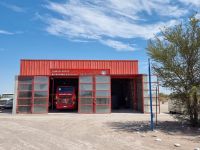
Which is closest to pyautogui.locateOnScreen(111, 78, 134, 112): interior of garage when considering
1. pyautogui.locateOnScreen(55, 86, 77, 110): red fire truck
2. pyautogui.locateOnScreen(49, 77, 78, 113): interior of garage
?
pyautogui.locateOnScreen(49, 77, 78, 113): interior of garage

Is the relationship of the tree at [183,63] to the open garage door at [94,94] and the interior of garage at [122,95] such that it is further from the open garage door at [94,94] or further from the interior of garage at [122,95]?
the interior of garage at [122,95]

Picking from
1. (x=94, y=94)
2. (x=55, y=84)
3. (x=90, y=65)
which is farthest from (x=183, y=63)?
(x=55, y=84)

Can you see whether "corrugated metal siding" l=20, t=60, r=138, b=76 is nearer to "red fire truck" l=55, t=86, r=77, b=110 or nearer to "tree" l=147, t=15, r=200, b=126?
"red fire truck" l=55, t=86, r=77, b=110

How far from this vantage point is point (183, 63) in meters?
17.3

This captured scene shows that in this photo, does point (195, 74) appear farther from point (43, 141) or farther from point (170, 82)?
point (43, 141)

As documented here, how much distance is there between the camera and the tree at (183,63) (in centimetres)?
1695

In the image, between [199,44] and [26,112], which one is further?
[26,112]

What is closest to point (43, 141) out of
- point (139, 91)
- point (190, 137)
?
point (190, 137)

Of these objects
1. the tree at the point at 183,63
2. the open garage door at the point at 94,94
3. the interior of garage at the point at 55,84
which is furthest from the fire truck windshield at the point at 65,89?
the tree at the point at 183,63

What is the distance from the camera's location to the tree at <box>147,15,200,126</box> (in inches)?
667

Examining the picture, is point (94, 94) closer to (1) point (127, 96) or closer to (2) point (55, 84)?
(1) point (127, 96)

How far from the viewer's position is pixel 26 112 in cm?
2956

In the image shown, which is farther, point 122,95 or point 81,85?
point 122,95

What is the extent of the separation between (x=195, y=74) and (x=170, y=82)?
4.70 ft
